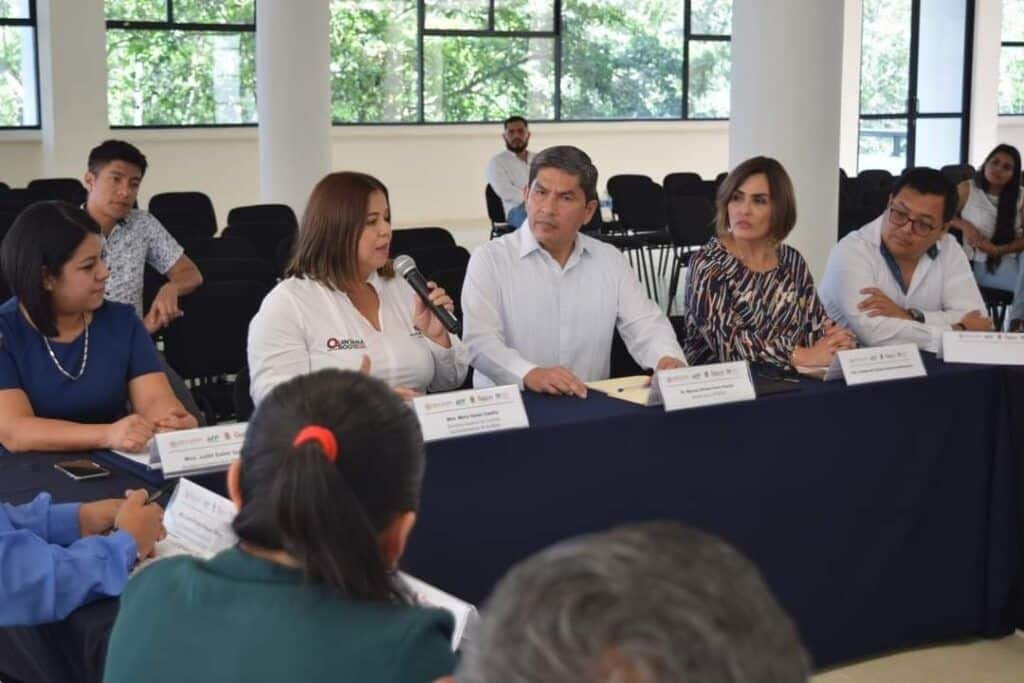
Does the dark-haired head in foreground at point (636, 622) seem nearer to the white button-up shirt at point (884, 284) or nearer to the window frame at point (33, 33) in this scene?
the white button-up shirt at point (884, 284)

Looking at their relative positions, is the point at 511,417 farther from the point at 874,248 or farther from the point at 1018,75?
the point at 1018,75

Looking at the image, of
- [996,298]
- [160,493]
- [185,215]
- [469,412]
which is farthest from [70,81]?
[160,493]

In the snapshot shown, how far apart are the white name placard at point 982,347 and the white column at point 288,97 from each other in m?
6.29

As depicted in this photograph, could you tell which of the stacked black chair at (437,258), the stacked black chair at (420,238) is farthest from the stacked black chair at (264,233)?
the stacked black chair at (437,258)

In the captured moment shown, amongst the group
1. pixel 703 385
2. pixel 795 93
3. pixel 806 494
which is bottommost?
pixel 806 494

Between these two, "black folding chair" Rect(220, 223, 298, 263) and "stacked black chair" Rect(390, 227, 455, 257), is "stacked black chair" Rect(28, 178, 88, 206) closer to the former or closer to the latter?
"black folding chair" Rect(220, 223, 298, 263)

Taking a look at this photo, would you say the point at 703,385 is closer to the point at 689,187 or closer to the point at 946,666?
the point at 946,666

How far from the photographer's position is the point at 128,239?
504 cm

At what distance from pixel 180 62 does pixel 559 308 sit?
10148mm

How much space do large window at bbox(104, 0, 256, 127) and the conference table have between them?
10.4 meters

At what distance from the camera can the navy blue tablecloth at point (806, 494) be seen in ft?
9.91

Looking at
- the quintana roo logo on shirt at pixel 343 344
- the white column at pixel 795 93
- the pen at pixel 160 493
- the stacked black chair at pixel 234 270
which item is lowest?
the pen at pixel 160 493

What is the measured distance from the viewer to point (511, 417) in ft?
9.97

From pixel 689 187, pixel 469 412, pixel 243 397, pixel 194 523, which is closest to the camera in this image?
pixel 194 523
